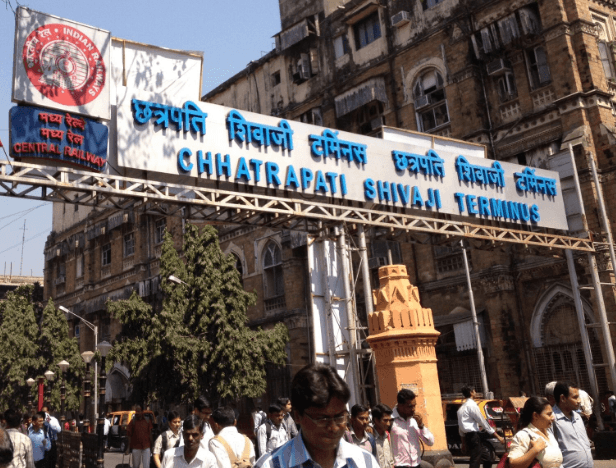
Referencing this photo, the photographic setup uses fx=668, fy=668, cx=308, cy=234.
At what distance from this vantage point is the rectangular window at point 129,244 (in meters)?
36.2

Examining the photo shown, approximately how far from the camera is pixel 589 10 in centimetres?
2231

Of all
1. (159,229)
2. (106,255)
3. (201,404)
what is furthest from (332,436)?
(106,255)

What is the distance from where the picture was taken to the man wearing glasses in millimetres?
2703

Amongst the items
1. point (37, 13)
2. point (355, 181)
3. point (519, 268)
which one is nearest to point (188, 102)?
point (37, 13)

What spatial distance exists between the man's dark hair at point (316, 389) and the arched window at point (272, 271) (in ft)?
85.1

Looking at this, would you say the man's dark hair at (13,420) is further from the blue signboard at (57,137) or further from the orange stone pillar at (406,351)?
the orange stone pillar at (406,351)

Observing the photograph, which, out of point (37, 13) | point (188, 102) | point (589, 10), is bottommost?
point (188, 102)

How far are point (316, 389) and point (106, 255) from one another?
124 ft

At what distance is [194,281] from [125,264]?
15703 mm

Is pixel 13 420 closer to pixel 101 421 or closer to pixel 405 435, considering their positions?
pixel 405 435

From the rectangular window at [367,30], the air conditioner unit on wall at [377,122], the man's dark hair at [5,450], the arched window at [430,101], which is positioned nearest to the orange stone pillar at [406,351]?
the man's dark hair at [5,450]

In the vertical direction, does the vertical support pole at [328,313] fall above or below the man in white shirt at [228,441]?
above

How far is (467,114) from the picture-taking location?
923 inches

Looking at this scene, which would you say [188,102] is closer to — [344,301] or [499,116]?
[344,301]
